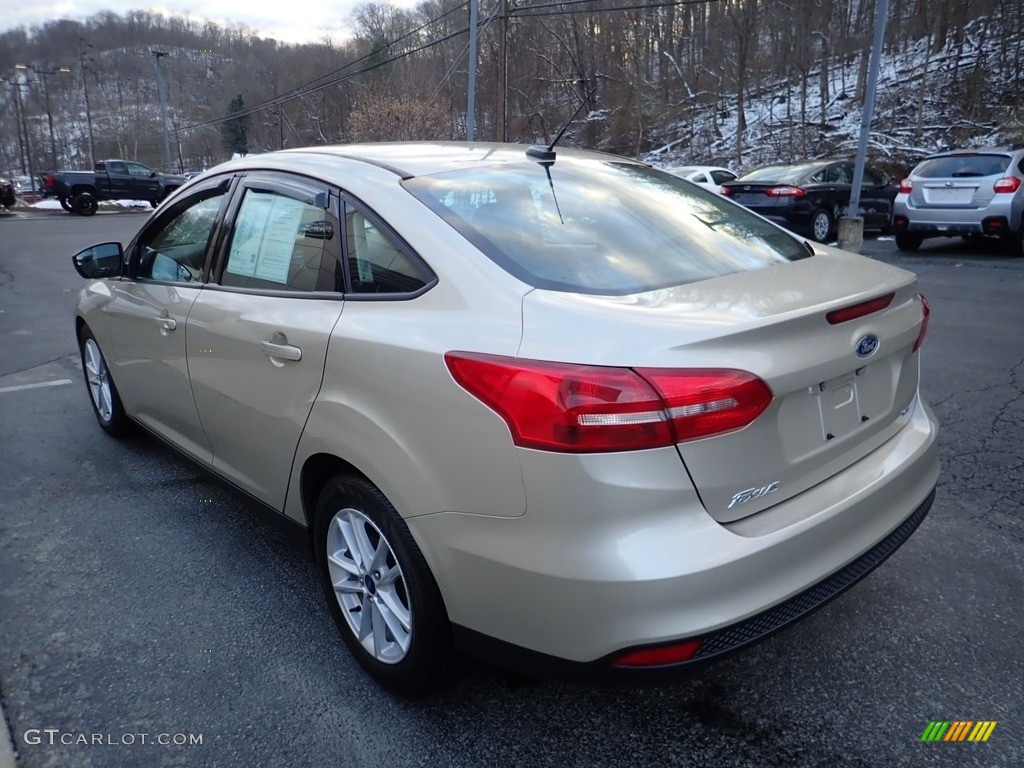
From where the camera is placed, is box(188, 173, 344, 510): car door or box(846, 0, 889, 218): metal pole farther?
box(846, 0, 889, 218): metal pole

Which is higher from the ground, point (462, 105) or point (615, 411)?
point (462, 105)

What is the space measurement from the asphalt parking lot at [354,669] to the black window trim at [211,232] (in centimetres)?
96

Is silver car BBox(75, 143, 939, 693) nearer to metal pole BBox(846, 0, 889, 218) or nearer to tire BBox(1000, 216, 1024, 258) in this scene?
tire BBox(1000, 216, 1024, 258)

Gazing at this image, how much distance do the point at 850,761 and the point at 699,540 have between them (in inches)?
33.7

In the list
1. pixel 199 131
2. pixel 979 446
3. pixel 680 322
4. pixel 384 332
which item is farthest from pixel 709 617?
pixel 199 131

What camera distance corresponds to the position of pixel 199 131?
6969 cm

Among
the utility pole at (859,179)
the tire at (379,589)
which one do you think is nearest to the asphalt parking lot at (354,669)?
the tire at (379,589)

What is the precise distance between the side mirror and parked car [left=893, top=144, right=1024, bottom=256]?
1148 cm

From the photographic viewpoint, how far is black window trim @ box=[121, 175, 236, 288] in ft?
10.3

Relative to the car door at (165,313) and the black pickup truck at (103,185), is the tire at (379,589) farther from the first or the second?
the black pickup truck at (103,185)

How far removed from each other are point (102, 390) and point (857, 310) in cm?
411

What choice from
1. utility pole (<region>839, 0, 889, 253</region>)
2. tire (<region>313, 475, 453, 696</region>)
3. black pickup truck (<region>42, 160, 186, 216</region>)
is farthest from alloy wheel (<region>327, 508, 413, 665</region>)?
black pickup truck (<region>42, 160, 186, 216</region>)

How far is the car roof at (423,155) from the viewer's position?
8.80ft

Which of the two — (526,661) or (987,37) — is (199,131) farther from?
(526,661)
